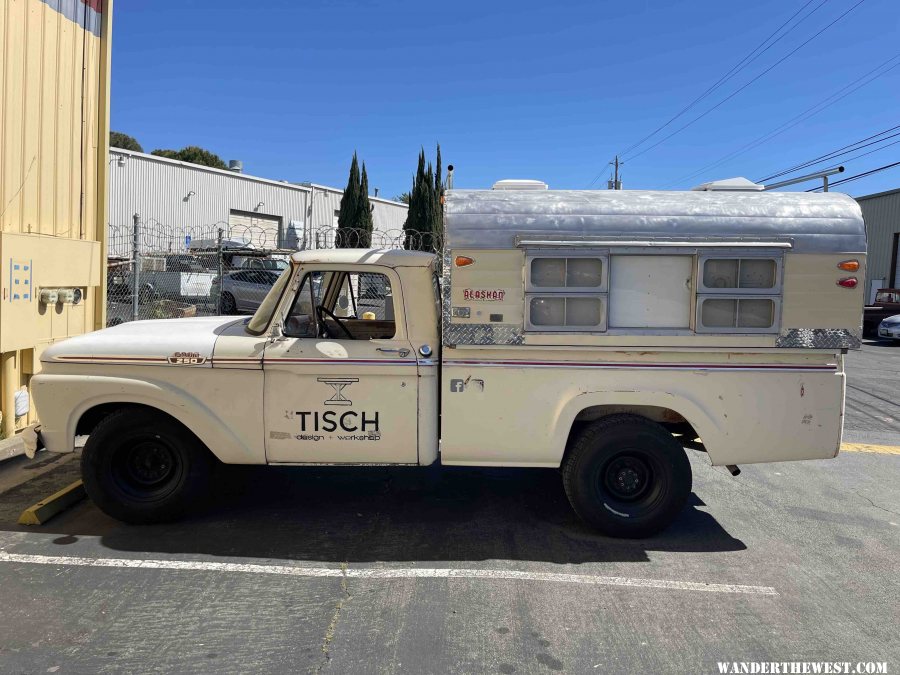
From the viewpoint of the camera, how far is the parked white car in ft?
73.3

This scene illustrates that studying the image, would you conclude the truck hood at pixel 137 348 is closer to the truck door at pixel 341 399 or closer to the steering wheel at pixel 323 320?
the truck door at pixel 341 399


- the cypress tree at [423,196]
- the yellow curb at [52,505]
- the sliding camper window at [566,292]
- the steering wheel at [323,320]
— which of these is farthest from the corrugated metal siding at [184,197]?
the sliding camper window at [566,292]

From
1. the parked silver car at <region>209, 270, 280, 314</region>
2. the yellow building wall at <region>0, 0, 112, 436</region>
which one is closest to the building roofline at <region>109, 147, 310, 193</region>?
the parked silver car at <region>209, 270, 280, 314</region>

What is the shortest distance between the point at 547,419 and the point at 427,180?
31776 mm

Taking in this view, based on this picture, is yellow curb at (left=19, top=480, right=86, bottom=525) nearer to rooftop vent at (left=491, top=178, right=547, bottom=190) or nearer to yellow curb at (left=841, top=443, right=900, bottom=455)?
rooftop vent at (left=491, top=178, right=547, bottom=190)

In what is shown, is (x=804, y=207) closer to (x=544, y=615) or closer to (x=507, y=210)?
(x=507, y=210)

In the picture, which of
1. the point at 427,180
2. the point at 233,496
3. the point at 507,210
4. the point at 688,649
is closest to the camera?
the point at 688,649

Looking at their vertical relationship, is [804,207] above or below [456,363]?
above

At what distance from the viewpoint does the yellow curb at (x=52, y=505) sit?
489cm

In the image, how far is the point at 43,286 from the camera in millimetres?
7039

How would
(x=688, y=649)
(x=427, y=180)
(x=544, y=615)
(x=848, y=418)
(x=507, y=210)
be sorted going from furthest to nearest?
(x=427, y=180) → (x=848, y=418) → (x=507, y=210) → (x=544, y=615) → (x=688, y=649)

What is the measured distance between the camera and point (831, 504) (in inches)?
227

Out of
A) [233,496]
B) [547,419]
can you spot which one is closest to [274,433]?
[233,496]

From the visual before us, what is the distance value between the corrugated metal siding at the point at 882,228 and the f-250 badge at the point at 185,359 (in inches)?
1405
